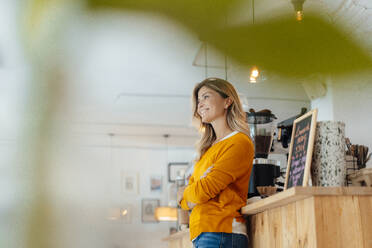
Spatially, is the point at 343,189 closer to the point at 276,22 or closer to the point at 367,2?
the point at 276,22

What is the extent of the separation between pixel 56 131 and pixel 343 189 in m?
0.77

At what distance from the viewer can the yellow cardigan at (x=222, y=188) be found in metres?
1.16

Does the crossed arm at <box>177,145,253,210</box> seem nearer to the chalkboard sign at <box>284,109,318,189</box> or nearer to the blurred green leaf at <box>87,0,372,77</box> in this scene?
the chalkboard sign at <box>284,109,318,189</box>

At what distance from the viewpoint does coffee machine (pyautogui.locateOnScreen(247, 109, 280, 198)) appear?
1.61m

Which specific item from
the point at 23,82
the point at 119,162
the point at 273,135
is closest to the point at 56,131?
the point at 23,82

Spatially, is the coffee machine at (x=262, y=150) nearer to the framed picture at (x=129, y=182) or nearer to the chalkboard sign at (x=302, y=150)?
the chalkboard sign at (x=302, y=150)

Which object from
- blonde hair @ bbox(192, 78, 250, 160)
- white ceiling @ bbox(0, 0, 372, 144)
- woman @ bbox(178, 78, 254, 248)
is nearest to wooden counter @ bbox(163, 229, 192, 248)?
white ceiling @ bbox(0, 0, 372, 144)

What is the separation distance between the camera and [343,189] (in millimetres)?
871

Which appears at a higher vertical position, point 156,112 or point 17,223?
point 156,112

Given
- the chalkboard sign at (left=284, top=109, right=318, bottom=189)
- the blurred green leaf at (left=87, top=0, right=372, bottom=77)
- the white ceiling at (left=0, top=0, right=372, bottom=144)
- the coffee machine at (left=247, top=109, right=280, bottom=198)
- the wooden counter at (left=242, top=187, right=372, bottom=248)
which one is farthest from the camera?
the white ceiling at (left=0, top=0, right=372, bottom=144)

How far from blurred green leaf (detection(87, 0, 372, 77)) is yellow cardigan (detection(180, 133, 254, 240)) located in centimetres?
83

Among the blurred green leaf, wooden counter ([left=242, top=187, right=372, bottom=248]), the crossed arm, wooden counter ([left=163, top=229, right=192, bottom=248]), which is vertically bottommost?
wooden counter ([left=163, top=229, right=192, bottom=248])

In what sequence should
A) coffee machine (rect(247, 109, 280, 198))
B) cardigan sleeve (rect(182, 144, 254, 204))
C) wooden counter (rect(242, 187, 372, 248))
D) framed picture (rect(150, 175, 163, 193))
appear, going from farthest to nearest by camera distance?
framed picture (rect(150, 175, 163, 193))
coffee machine (rect(247, 109, 280, 198))
cardigan sleeve (rect(182, 144, 254, 204))
wooden counter (rect(242, 187, 372, 248))

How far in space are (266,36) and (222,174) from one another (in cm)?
86
